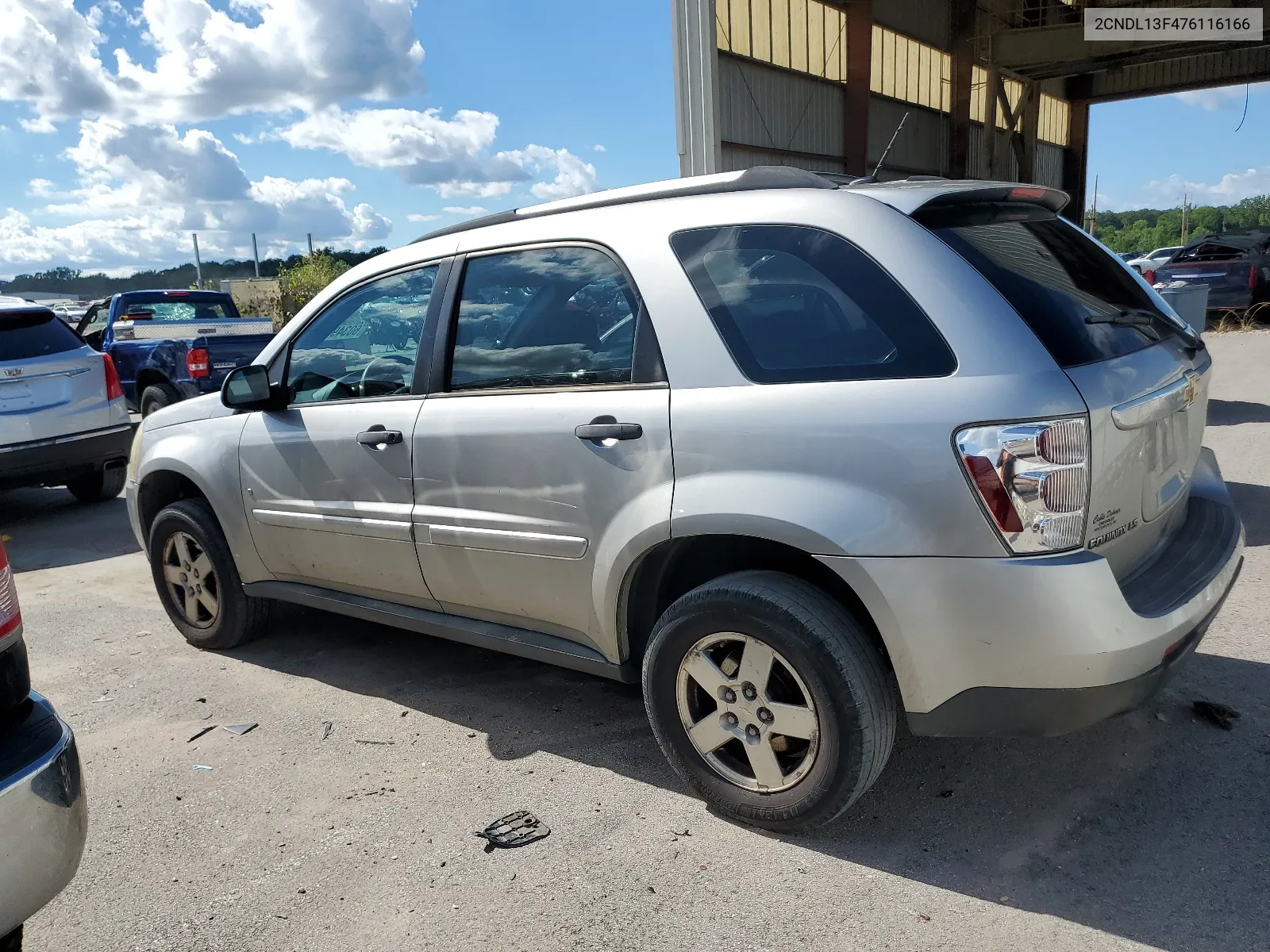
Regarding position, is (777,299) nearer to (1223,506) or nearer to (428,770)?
(1223,506)

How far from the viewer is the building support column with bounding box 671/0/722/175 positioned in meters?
10.2

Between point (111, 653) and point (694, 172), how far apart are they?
783 centimetres

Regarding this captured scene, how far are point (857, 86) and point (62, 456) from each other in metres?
13.9

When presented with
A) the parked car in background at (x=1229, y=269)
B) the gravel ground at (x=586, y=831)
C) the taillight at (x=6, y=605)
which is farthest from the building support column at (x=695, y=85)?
the parked car in background at (x=1229, y=269)

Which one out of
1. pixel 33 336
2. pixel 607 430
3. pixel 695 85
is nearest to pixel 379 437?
pixel 607 430

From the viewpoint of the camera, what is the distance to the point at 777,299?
278 cm

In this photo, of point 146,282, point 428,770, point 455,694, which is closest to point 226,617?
point 455,694

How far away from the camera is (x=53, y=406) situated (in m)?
7.62

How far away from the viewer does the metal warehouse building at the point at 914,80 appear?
13.4 meters

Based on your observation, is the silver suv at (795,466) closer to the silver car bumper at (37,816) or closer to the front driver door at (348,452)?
the front driver door at (348,452)

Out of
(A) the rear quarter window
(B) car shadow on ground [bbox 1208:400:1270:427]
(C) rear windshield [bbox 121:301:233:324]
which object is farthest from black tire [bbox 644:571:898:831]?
(C) rear windshield [bbox 121:301:233:324]

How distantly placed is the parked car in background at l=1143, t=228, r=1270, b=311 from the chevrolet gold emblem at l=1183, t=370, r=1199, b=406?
1658 centimetres

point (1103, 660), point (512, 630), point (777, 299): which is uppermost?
point (777, 299)

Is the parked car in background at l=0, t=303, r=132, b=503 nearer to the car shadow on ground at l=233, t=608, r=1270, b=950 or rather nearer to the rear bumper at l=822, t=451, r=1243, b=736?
the car shadow on ground at l=233, t=608, r=1270, b=950
